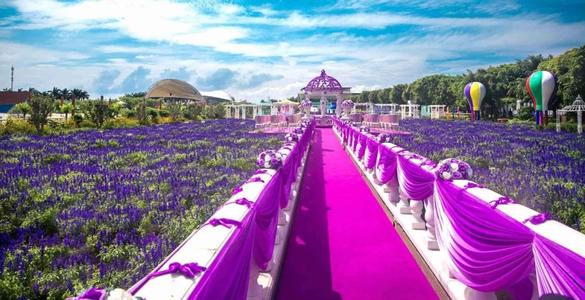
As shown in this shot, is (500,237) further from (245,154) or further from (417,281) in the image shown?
(245,154)

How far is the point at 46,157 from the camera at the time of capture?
1019 cm

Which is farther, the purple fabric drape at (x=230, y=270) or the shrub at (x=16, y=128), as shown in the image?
the shrub at (x=16, y=128)

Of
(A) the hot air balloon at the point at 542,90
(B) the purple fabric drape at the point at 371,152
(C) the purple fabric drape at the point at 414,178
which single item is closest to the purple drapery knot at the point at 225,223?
(C) the purple fabric drape at the point at 414,178

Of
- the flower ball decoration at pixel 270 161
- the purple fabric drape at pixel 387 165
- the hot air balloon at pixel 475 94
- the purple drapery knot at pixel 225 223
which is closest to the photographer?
the purple drapery knot at pixel 225 223

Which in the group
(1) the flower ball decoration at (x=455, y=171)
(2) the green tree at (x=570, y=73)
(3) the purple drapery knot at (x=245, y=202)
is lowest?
(3) the purple drapery knot at (x=245, y=202)

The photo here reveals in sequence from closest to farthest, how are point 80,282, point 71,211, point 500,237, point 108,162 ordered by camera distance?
point 500,237 → point 80,282 → point 71,211 → point 108,162

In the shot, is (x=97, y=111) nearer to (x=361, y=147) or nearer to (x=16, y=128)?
(x=16, y=128)

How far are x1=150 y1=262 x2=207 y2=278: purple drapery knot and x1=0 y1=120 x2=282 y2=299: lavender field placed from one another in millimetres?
1299

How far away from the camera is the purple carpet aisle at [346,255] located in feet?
14.3

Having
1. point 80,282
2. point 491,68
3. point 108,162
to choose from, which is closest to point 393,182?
point 80,282

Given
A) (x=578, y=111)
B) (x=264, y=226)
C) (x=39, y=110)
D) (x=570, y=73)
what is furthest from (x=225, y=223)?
(x=570, y=73)

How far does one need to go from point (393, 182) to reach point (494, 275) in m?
4.79

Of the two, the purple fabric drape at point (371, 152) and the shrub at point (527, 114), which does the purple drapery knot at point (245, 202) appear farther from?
the shrub at point (527, 114)

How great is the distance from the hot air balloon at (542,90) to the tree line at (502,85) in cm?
233
